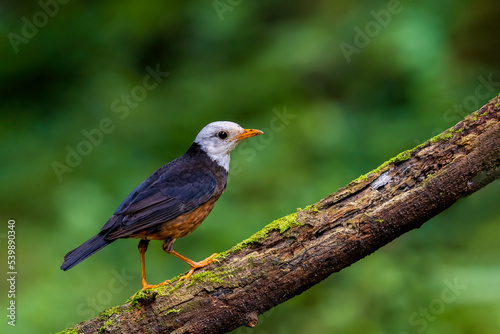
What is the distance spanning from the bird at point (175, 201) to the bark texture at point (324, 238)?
24 cm

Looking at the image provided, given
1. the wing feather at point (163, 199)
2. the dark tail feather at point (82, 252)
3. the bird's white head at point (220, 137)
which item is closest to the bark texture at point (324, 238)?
the dark tail feather at point (82, 252)

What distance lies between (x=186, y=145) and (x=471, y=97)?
3126 mm

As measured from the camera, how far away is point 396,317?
484 centimetres

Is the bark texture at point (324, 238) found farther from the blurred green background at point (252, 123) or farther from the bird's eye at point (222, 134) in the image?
the blurred green background at point (252, 123)

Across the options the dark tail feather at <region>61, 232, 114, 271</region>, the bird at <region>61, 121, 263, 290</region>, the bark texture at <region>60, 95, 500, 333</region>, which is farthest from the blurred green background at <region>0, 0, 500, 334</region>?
the bark texture at <region>60, 95, 500, 333</region>

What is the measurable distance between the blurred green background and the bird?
106 cm

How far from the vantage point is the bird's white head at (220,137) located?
4543mm

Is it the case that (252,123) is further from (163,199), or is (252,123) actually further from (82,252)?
(82,252)

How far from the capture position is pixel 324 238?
3.37 metres

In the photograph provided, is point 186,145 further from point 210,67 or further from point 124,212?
point 124,212

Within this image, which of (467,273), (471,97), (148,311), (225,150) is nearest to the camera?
(148,311)

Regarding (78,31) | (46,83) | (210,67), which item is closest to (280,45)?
(210,67)

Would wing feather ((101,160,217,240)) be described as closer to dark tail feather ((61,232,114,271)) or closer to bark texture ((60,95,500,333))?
dark tail feather ((61,232,114,271))

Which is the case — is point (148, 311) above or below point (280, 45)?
below
